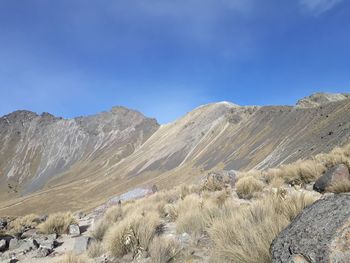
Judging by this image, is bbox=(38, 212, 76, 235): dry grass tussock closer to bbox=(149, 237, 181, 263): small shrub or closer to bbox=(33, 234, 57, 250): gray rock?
bbox=(33, 234, 57, 250): gray rock

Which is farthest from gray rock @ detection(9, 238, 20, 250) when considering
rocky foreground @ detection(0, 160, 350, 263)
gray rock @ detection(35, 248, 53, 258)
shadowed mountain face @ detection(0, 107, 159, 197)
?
shadowed mountain face @ detection(0, 107, 159, 197)

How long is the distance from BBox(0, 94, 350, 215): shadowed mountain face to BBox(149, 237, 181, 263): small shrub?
24.5m

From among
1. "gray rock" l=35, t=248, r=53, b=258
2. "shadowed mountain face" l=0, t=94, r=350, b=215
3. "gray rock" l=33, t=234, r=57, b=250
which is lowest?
"gray rock" l=35, t=248, r=53, b=258

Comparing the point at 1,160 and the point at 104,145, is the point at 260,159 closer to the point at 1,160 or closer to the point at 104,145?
the point at 104,145

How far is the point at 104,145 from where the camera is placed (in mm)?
157875

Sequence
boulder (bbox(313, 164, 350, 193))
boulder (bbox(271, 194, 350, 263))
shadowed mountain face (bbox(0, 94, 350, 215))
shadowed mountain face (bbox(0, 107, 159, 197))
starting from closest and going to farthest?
boulder (bbox(271, 194, 350, 263))
boulder (bbox(313, 164, 350, 193))
shadowed mountain face (bbox(0, 94, 350, 215))
shadowed mountain face (bbox(0, 107, 159, 197))

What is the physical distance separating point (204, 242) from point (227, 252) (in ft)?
6.49

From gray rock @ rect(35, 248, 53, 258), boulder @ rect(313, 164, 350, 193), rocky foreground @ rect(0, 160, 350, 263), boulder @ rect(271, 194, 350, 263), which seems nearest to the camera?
boulder @ rect(271, 194, 350, 263)

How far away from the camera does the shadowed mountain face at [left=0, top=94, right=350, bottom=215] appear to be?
5135 centimetres

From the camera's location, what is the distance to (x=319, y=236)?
11.5 feet

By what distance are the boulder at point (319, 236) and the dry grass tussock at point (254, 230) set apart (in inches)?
30.1

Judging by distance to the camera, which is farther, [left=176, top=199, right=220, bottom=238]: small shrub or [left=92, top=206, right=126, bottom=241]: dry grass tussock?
[left=92, top=206, right=126, bottom=241]: dry grass tussock

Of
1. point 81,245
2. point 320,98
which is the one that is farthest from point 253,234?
point 320,98

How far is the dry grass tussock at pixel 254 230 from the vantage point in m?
4.80
